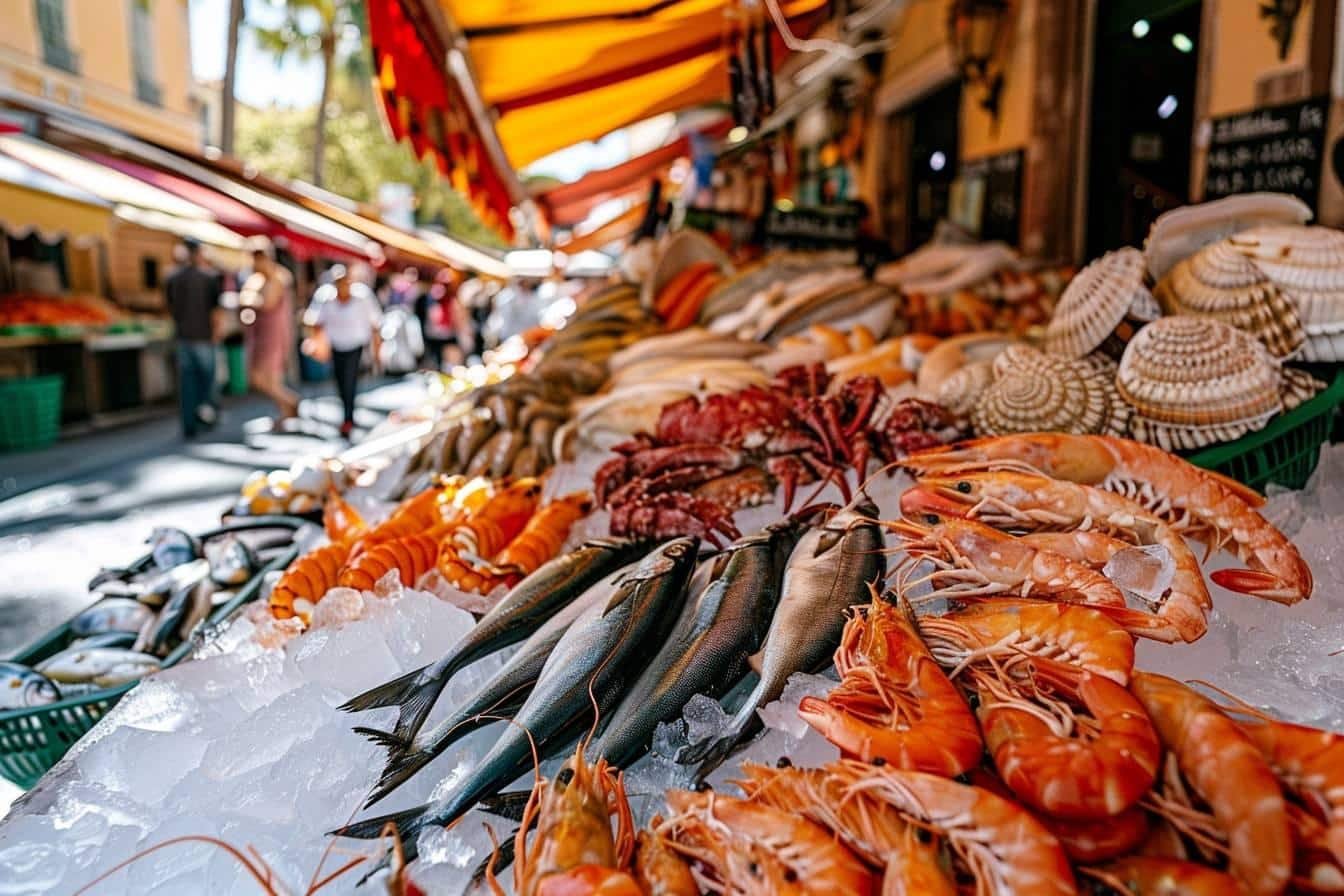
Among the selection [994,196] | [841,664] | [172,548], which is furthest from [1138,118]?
[172,548]

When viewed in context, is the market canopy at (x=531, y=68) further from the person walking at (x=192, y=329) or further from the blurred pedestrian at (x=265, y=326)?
the person walking at (x=192, y=329)

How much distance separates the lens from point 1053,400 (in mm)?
2092

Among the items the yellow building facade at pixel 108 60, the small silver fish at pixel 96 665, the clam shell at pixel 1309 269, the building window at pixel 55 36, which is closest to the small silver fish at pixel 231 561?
the small silver fish at pixel 96 665

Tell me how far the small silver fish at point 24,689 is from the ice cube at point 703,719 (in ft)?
5.55

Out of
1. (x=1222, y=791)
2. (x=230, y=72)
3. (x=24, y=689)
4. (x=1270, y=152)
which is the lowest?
(x=24, y=689)

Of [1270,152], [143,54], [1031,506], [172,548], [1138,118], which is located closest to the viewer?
[1031,506]

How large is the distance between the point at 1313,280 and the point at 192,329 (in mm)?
10874

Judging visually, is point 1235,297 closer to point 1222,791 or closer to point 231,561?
point 1222,791

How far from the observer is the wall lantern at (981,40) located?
18.9ft

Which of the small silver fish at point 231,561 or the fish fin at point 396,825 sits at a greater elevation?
the fish fin at point 396,825

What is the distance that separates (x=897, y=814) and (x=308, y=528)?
2.60 meters

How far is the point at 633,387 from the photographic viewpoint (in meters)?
3.17

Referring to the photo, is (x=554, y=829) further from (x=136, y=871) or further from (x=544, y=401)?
(x=544, y=401)

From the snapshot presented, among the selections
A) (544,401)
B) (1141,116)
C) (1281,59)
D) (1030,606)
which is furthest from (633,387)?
(1141,116)
